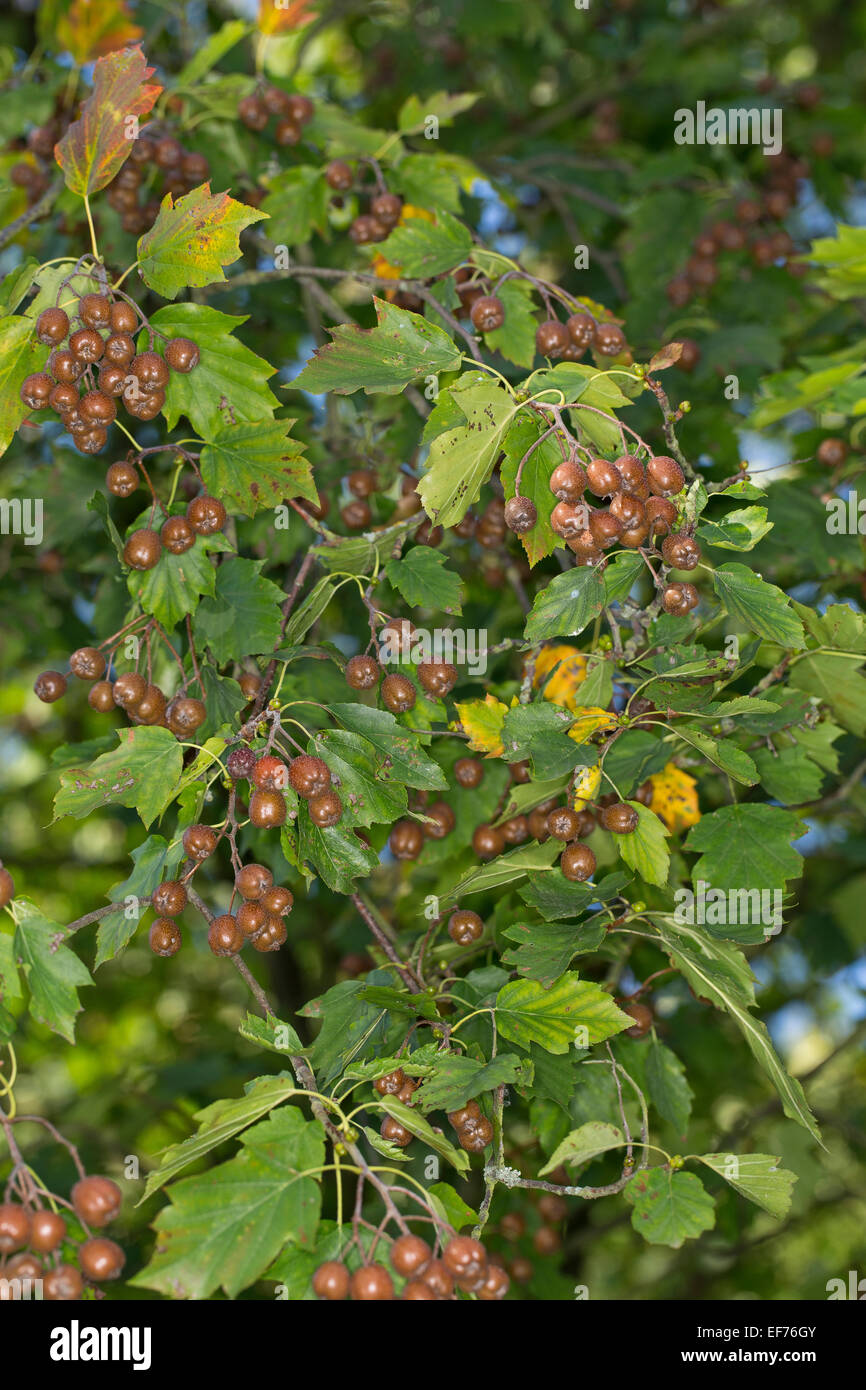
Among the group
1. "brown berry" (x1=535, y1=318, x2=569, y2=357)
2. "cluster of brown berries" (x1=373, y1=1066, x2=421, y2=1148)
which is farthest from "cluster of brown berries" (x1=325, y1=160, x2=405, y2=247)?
"cluster of brown berries" (x1=373, y1=1066, x2=421, y2=1148)

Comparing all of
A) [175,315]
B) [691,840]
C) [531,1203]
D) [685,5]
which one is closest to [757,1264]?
[531,1203]

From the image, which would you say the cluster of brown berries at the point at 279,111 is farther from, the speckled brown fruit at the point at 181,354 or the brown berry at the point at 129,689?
the brown berry at the point at 129,689

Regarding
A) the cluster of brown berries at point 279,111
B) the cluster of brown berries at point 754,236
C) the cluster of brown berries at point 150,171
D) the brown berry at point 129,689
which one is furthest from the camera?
the cluster of brown berries at point 754,236

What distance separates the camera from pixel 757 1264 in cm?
482

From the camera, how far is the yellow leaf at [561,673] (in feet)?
7.41

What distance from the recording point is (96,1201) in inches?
58.5

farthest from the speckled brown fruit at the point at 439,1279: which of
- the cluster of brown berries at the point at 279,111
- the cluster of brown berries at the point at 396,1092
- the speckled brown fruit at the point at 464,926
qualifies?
the cluster of brown berries at the point at 279,111

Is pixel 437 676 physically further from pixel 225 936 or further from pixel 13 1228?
pixel 13 1228

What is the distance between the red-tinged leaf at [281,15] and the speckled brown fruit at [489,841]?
219cm

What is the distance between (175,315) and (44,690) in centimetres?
74

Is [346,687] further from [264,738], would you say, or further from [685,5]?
[685,5]

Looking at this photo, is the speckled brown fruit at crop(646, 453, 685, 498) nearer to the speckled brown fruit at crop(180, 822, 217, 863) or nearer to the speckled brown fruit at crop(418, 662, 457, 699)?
the speckled brown fruit at crop(418, 662, 457, 699)

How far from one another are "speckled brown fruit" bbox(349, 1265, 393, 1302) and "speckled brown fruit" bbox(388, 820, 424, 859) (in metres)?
0.93

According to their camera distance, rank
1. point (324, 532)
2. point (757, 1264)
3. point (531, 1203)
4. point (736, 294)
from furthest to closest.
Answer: point (757, 1264), point (736, 294), point (531, 1203), point (324, 532)
